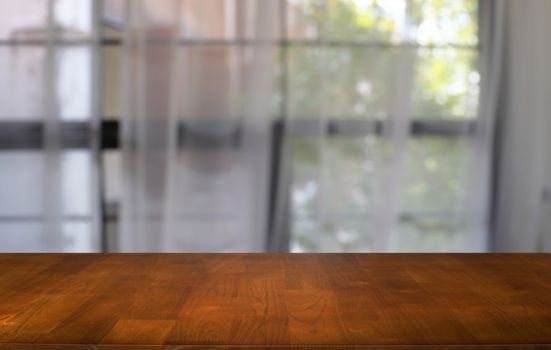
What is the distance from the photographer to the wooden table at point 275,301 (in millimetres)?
818

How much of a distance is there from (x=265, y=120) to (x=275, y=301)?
1.52m

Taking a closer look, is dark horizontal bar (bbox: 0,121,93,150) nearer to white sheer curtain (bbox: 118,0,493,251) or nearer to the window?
the window

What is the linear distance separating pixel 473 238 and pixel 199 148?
3.80 ft

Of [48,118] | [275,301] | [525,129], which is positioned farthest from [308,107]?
[275,301]

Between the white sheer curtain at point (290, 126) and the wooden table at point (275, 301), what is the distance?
1181 mm

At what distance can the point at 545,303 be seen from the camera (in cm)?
98

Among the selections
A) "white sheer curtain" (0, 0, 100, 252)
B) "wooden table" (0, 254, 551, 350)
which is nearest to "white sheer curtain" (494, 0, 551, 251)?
"wooden table" (0, 254, 551, 350)

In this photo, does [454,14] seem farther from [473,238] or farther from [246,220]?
[246,220]

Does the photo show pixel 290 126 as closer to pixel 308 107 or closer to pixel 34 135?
pixel 308 107

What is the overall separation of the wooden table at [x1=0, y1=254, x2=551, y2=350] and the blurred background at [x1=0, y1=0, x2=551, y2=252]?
119 cm

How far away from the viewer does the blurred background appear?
95.7 inches

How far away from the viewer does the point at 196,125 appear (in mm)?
2484

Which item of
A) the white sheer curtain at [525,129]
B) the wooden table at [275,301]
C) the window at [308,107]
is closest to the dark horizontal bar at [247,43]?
the window at [308,107]

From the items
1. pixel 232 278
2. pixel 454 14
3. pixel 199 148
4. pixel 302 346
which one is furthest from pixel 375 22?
pixel 302 346
